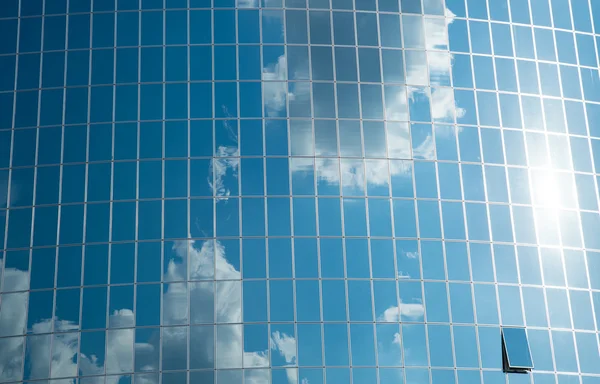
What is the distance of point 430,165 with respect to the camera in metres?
50.1

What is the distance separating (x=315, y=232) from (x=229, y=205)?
5.07 m

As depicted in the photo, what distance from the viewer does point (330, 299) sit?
4678 centimetres

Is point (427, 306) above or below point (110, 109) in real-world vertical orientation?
below

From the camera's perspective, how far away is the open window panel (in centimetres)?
4662

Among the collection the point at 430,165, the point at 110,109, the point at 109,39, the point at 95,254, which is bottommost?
the point at 95,254

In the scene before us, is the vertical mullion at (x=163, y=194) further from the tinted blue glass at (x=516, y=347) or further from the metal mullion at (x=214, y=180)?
the tinted blue glass at (x=516, y=347)

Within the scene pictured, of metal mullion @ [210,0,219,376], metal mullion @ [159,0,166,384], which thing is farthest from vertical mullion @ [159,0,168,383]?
metal mullion @ [210,0,219,376]

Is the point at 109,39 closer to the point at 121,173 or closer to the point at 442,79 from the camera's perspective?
the point at 121,173

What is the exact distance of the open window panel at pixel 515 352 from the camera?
4662cm

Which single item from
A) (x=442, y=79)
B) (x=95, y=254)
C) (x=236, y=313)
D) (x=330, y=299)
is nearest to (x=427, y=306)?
(x=330, y=299)

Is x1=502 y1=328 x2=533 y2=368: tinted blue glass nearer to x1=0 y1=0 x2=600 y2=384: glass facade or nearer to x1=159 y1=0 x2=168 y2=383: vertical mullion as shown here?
x1=0 y1=0 x2=600 y2=384: glass facade

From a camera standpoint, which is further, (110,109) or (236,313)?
(110,109)

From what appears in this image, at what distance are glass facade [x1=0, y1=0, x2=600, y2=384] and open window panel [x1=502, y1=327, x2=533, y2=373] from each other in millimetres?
196

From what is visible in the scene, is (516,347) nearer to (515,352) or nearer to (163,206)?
(515,352)
